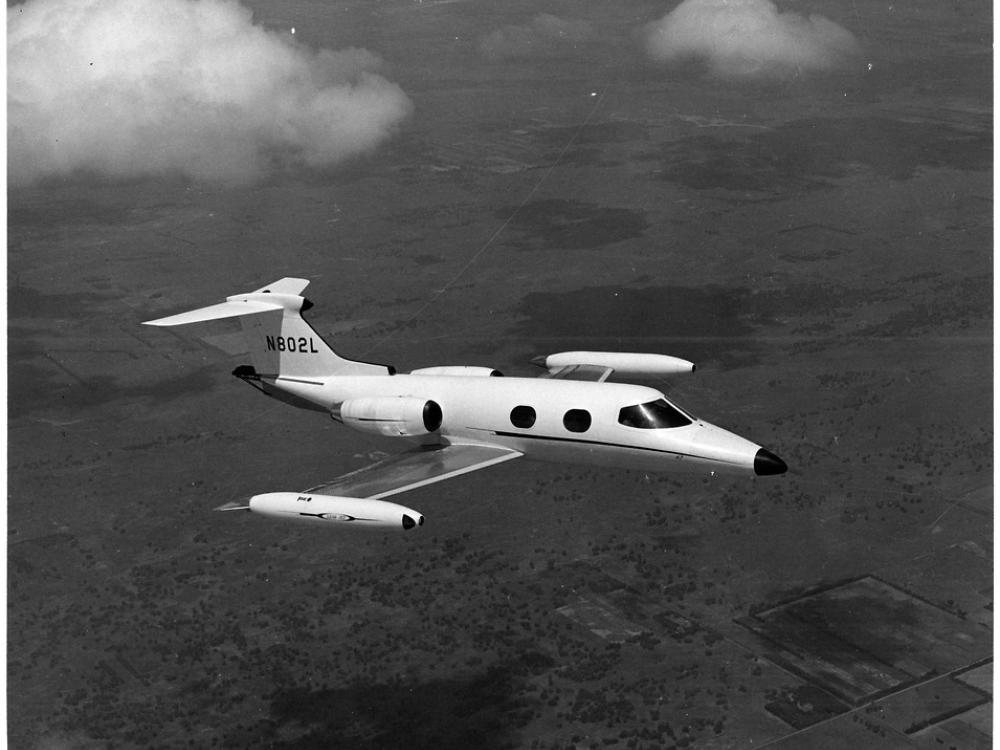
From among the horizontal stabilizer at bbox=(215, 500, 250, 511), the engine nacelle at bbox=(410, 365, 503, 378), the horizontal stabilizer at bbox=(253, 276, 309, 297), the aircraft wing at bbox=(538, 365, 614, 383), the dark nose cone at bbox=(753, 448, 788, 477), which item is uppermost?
the horizontal stabilizer at bbox=(253, 276, 309, 297)

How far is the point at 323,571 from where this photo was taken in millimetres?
61625

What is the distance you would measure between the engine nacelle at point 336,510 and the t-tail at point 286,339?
9.94 m

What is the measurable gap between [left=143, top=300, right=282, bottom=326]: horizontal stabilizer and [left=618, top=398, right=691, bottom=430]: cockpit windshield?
14313 mm

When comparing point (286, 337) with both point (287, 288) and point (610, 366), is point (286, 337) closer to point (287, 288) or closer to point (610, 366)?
point (287, 288)

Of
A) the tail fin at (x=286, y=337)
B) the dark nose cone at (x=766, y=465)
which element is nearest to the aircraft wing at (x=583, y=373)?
the tail fin at (x=286, y=337)

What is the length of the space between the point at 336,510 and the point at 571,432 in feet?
30.3

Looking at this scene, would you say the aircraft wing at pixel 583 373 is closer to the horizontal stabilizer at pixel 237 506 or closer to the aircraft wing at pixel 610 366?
the aircraft wing at pixel 610 366

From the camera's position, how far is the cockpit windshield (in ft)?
154

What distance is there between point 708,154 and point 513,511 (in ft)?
304

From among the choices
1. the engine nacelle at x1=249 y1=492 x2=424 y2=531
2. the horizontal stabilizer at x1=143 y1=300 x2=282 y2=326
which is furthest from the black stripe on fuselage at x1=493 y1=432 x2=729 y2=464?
the horizontal stabilizer at x1=143 y1=300 x2=282 y2=326

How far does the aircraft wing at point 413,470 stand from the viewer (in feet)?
151

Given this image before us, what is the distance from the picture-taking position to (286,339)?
53094 mm

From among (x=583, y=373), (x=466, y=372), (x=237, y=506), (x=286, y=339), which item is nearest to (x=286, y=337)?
(x=286, y=339)

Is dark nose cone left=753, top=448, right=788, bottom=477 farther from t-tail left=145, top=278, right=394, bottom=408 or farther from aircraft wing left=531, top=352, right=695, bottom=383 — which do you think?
t-tail left=145, top=278, right=394, bottom=408
